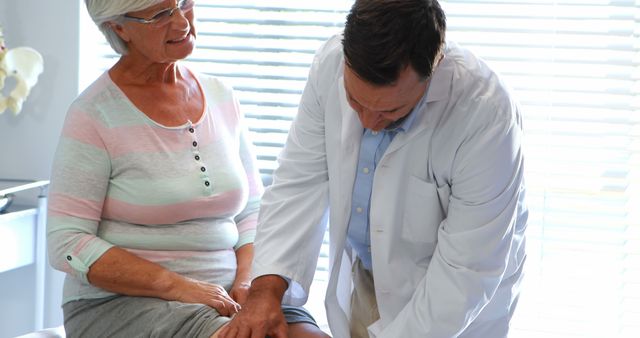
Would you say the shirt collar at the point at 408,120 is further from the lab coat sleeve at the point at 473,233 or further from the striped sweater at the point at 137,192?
the striped sweater at the point at 137,192

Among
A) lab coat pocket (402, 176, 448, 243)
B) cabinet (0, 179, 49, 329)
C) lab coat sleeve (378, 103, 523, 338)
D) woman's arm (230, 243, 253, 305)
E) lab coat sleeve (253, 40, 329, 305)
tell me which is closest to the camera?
lab coat sleeve (378, 103, 523, 338)

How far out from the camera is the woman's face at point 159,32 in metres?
2.07

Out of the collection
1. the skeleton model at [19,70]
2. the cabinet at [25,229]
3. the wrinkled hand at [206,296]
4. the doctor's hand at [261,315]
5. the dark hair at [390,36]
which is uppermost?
the dark hair at [390,36]

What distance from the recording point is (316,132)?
1.85 metres

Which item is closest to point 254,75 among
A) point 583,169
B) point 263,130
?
point 263,130

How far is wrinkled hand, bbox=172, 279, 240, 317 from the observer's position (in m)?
1.99

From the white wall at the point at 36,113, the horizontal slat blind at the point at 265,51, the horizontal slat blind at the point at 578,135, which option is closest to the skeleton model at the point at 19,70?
the white wall at the point at 36,113

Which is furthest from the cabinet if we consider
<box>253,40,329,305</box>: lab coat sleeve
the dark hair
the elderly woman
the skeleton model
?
the dark hair

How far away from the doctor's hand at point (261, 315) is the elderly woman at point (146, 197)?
0.12 m

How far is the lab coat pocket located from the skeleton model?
4.46ft

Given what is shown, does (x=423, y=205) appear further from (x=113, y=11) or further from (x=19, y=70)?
(x=19, y=70)

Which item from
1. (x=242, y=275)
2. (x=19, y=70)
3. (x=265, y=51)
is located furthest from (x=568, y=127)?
(x=19, y=70)

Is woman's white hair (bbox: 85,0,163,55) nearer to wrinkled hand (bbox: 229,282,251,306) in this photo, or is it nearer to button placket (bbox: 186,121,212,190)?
button placket (bbox: 186,121,212,190)

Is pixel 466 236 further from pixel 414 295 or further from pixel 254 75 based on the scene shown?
pixel 254 75
